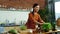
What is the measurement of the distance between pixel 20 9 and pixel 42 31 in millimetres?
379

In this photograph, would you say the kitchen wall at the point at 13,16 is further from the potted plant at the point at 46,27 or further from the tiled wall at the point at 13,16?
the potted plant at the point at 46,27

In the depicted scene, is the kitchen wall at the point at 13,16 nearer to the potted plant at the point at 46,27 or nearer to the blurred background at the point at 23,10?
the blurred background at the point at 23,10

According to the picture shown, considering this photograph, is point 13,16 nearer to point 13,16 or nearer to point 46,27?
point 13,16

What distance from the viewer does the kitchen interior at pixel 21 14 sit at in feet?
4.87

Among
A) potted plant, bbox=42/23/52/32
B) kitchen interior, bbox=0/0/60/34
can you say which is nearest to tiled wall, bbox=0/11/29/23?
kitchen interior, bbox=0/0/60/34

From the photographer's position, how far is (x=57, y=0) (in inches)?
68.9

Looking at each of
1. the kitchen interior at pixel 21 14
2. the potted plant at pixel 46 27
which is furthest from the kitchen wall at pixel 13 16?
the potted plant at pixel 46 27

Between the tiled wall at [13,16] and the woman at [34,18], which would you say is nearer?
the tiled wall at [13,16]

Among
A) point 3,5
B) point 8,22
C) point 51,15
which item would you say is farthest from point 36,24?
point 3,5

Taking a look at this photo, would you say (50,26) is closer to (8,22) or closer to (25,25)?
(25,25)

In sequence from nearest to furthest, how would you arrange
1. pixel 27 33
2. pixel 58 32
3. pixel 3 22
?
pixel 3 22, pixel 27 33, pixel 58 32

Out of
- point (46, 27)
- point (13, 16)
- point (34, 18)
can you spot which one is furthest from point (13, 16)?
point (46, 27)

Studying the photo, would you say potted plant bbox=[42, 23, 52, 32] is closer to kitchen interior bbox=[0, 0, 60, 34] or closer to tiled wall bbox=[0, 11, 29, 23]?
kitchen interior bbox=[0, 0, 60, 34]

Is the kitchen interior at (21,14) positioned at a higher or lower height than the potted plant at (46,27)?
higher
